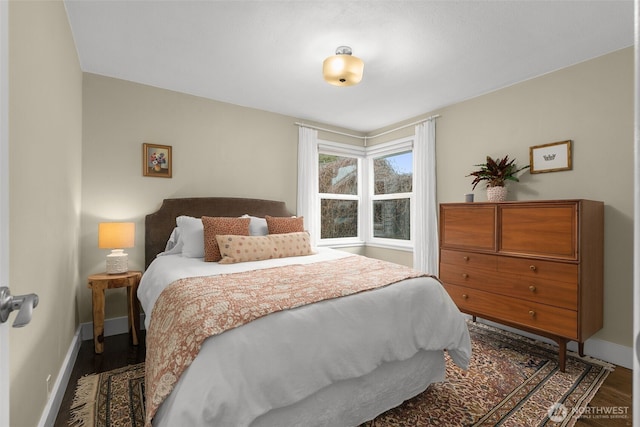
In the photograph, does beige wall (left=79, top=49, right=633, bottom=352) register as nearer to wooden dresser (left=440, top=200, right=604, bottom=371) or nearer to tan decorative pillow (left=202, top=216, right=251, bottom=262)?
wooden dresser (left=440, top=200, right=604, bottom=371)

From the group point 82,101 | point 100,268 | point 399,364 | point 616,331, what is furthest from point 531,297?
point 82,101

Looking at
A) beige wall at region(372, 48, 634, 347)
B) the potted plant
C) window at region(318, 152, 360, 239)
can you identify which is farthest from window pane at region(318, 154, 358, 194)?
the potted plant

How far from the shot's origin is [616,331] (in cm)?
244

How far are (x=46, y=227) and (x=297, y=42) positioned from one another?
204 centimetres

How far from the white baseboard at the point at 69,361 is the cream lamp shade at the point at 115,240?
600mm

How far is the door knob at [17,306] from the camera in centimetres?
57

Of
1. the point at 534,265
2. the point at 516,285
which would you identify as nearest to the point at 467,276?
the point at 516,285

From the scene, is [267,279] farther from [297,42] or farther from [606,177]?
[606,177]

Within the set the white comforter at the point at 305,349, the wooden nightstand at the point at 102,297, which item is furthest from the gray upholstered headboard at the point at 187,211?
the white comforter at the point at 305,349

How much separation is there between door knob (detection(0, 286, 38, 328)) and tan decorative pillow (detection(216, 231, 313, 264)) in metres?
1.97

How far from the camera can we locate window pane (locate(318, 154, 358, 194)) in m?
4.68

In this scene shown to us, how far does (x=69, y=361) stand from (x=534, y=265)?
3.66 meters

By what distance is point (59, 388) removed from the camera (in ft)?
6.12

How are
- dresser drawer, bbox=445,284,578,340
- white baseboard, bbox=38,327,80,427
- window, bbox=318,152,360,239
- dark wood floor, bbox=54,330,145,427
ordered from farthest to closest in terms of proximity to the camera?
window, bbox=318,152,360,239 → dresser drawer, bbox=445,284,578,340 → dark wood floor, bbox=54,330,145,427 → white baseboard, bbox=38,327,80,427
